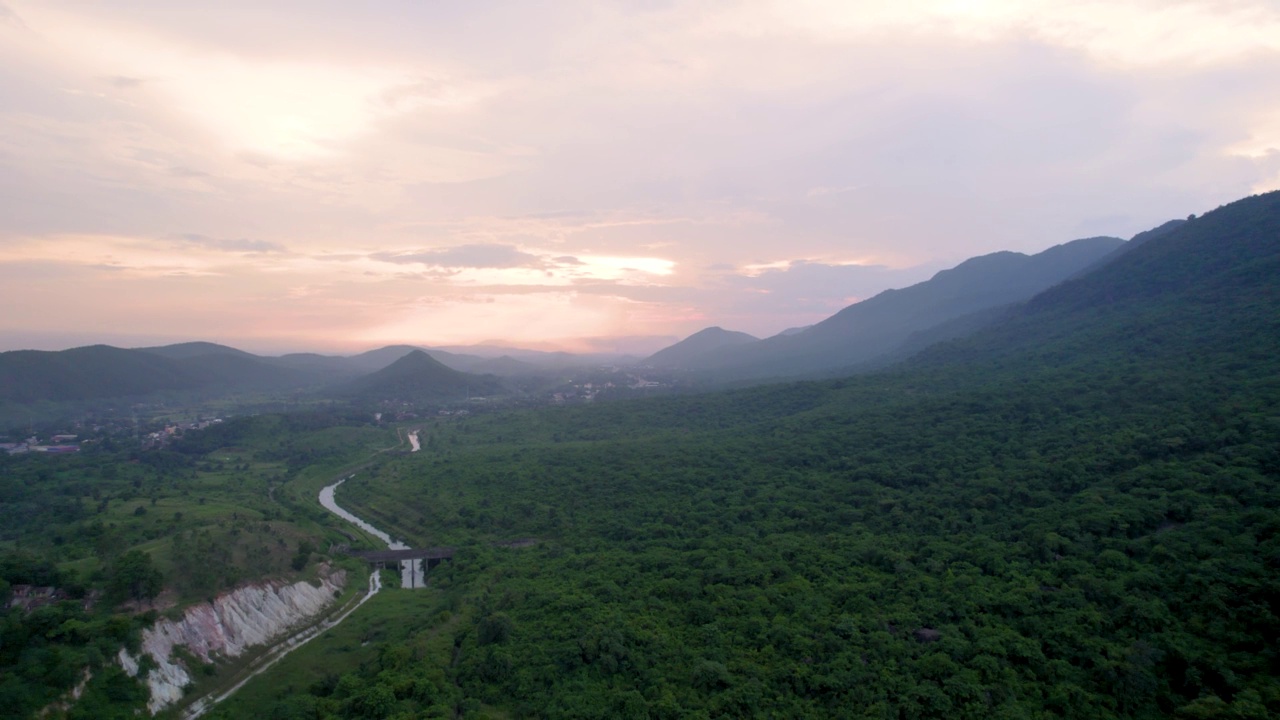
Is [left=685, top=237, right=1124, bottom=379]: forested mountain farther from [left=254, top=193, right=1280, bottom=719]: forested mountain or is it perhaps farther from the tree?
the tree

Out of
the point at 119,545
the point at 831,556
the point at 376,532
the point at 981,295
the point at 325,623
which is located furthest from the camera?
the point at 981,295

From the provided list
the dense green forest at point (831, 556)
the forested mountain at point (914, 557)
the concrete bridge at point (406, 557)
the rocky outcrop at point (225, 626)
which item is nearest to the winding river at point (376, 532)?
the concrete bridge at point (406, 557)

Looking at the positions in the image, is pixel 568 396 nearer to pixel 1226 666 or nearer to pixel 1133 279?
pixel 1133 279

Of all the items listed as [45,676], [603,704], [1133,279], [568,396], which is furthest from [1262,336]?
[568,396]

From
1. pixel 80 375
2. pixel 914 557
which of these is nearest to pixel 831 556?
pixel 914 557

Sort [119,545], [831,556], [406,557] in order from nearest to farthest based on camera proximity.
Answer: [831,556]
[119,545]
[406,557]

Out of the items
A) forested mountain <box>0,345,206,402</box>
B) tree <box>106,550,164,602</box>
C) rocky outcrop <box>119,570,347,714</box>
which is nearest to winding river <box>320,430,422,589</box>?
rocky outcrop <box>119,570,347,714</box>

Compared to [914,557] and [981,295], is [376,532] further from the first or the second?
[981,295]
